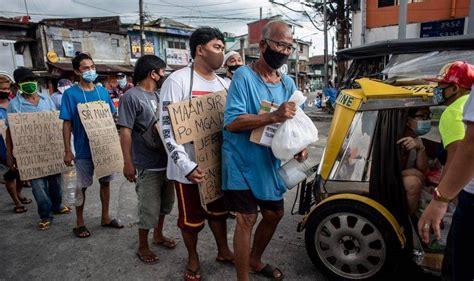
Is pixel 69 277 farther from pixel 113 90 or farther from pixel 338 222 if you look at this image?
pixel 113 90

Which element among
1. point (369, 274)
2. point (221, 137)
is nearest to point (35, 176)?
point (221, 137)

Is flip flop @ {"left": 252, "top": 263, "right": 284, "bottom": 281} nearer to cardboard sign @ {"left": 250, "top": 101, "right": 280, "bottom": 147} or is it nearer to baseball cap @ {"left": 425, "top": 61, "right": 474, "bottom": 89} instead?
cardboard sign @ {"left": 250, "top": 101, "right": 280, "bottom": 147}

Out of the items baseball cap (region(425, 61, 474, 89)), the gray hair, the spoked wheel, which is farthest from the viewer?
the spoked wheel

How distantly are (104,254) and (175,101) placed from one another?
5.89ft

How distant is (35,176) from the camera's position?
3.76m

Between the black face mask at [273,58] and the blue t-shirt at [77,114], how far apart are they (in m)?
2.14

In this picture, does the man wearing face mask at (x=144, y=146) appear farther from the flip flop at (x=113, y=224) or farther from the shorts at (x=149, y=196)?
the flip flop at (x=113, y=224)

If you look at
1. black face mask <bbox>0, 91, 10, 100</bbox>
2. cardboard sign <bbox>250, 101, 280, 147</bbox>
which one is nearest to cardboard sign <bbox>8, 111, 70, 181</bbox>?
black face mask <bbox>0, 91, 10, 100</bbox>

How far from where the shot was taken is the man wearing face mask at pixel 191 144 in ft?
7.59

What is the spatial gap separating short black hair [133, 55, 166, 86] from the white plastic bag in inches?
56.3

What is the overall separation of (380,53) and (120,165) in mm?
4043

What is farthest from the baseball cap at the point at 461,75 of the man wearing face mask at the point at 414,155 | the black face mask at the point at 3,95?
the black face mask at the point at 3,95

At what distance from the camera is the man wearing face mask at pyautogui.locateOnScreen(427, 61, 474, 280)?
5.06 feet

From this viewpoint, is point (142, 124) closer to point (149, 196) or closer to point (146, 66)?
point (146, 66)
